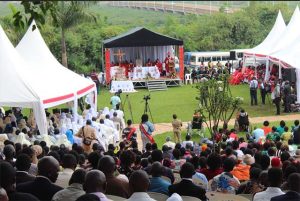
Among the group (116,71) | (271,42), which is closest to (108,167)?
(271,42)

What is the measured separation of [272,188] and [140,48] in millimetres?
31189

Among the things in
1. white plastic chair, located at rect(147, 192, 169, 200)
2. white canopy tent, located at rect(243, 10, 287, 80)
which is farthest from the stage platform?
white plastic chair, located at rect(147, 192, 169, 200)

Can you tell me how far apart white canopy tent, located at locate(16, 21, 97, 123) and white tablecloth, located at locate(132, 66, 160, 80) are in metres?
13.9

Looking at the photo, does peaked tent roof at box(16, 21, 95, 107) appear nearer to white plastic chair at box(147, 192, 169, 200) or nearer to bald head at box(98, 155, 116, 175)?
bald head at box(98, 155, 116, 175)

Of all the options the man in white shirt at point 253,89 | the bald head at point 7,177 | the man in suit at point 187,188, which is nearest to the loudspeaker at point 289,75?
the man in white shirt at point 253,89

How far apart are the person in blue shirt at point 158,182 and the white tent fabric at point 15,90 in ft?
29.8

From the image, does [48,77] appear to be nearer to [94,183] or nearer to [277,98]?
[277,98]

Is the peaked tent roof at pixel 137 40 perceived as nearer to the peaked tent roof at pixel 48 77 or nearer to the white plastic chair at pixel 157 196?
the peaked tent roof at pixel 48 77

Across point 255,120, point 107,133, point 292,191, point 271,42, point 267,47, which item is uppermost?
point 271,42

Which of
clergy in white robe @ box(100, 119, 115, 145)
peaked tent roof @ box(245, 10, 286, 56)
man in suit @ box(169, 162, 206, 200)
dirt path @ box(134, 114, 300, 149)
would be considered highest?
peaked tent roof @ box(245, 10, 286, 56)

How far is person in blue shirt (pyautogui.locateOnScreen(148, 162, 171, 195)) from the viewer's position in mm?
8406

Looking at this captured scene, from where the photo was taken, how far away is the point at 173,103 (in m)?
29.4

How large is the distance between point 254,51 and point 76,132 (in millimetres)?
16237

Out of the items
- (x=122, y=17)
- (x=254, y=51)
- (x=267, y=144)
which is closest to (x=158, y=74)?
(x=254, y=51)
